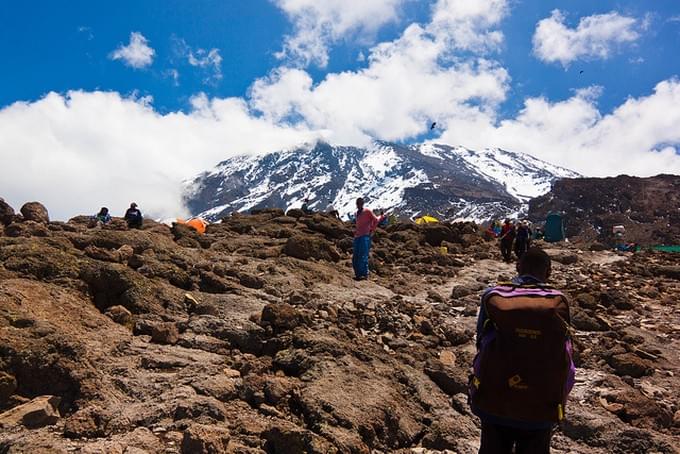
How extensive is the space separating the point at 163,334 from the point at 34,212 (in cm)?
1110

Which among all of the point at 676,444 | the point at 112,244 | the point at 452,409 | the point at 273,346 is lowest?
the point at 676,444

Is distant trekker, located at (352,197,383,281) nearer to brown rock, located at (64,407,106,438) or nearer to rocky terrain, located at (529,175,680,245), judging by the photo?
brown rock, located at (64,407,106,438)

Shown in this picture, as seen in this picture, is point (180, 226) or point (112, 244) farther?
point (180, 226)

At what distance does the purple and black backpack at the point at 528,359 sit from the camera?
3008 mm

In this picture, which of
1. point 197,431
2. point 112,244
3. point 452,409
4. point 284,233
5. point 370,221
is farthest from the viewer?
point 284,233

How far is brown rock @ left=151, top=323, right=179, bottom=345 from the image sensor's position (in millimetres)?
5734

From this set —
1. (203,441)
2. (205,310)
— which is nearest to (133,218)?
(205,310)

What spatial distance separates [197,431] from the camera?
3.99 m

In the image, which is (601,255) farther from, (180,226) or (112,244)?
(112,244)

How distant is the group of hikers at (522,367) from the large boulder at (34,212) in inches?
554

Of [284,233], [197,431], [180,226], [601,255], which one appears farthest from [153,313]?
[601,255]

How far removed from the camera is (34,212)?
46.9ft

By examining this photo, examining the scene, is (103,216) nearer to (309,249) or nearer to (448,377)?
(309,249)

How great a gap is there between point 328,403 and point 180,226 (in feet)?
33.0
